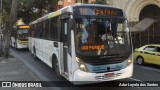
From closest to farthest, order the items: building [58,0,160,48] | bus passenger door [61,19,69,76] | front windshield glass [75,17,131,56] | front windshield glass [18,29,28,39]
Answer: front windshield glass [75,17,131,56] → bus passenger door [61,19,69,76] → building [58,0,160,48] → front windshield glass [18,29,28,39]

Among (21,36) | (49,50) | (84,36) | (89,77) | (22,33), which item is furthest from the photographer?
(22,33)

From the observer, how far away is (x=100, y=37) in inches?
356

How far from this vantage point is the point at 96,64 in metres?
8.84

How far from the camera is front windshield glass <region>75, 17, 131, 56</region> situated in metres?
8.91

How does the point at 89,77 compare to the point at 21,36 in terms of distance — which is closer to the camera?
the point at 89,77

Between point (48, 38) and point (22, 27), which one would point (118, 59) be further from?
point (22, 27)

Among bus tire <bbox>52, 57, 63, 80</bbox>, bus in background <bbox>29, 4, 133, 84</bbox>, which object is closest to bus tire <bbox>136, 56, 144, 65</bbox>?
Answer: bus tire <bbox>52, 57, 63, 80</bbox>

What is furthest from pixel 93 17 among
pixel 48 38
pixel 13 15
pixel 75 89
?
pixel 13 15

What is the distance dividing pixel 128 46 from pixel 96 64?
140 centimetres

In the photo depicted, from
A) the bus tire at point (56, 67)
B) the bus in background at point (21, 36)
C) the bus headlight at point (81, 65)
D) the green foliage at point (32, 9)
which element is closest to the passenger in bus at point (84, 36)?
the bus headlight at point (81, 65)

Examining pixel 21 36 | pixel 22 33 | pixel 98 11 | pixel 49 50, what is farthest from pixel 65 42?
pixel 22 33

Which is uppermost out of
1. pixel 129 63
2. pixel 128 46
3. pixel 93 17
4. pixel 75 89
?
pixel 93 17

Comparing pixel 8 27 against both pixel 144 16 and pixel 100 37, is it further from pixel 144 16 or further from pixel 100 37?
pixel 144 16

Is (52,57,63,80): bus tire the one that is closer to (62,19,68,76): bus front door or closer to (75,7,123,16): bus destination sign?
(62,19,68,76): bus front door
